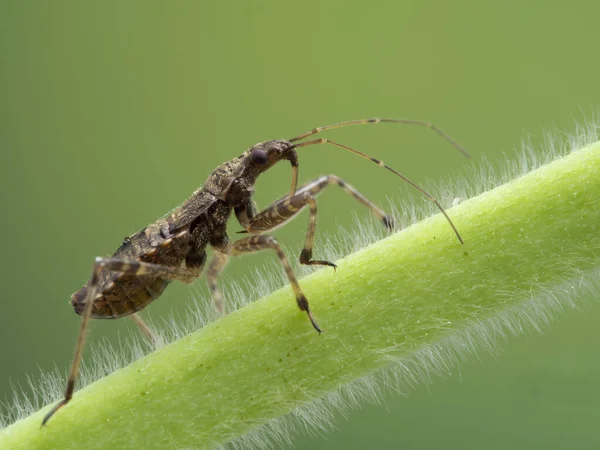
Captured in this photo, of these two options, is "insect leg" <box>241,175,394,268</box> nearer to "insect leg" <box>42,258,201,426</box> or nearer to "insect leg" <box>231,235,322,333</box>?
"insect leg" <box>231,235,322,333</box>

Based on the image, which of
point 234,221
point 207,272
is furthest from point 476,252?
point 207,272

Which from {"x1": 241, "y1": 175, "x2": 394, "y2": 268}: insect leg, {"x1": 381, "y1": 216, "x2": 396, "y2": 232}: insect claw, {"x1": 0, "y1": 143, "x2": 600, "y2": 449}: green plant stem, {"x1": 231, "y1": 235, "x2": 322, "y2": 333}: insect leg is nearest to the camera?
{"x1": 0, "y1": 143, "x2": 600, "y2": 449}: green plant stem

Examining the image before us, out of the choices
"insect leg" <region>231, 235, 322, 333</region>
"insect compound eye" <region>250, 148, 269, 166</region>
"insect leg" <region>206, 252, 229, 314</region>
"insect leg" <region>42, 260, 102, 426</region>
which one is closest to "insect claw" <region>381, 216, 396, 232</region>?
"insect leg" <region>231, 235, 322, 333</region>

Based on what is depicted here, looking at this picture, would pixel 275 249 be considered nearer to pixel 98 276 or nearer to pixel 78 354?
pixel 98 276

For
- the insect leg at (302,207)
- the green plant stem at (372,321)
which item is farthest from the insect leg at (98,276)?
the insect leg at (302,207)

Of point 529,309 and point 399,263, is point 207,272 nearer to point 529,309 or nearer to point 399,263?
point 399,263

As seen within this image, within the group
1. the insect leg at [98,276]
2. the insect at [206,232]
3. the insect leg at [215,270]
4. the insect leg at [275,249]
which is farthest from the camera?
the insect leg at [215,270]

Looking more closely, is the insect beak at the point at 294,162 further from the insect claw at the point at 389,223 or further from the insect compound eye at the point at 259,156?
the insect claw at the point at 389,223
